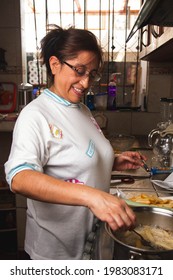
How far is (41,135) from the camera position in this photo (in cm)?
79

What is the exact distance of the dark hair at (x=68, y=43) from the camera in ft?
2.93

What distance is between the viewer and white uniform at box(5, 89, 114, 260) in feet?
2.65

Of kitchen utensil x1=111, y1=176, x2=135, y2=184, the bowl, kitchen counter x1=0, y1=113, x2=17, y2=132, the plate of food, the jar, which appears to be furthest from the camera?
the jar

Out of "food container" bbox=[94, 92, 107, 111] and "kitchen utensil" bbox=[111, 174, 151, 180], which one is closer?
"kitchen utensil" bbox=[111, 174, 151, 180]

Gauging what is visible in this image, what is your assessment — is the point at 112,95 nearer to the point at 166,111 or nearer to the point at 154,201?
the point at 166,111

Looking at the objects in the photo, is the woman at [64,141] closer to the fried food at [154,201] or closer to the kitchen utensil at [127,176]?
the fried food at [154,201]

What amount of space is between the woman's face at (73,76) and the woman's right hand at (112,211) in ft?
1.37

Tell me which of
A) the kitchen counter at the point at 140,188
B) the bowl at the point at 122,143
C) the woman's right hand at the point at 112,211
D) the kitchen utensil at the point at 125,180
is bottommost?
the kitchen counter at the point at 140,188

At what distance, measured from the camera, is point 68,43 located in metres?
0.90

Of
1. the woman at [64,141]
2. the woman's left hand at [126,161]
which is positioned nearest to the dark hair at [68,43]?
the woman at [64,141]

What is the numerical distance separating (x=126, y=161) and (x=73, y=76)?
0.45 meters

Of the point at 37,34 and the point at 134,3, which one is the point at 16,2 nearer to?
the point at 37,34

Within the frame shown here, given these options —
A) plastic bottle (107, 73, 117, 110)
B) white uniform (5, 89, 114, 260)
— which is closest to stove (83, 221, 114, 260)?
white uniform (5, 89, 114, 260)

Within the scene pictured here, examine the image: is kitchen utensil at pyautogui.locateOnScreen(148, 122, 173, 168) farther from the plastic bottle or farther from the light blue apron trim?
the plastic bottle
